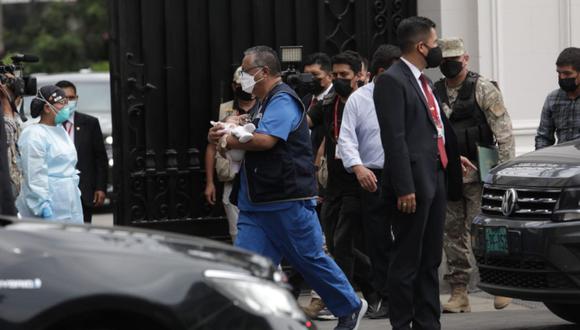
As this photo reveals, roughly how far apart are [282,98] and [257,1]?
3.48 metres

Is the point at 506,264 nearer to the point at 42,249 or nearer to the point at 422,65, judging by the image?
the point at 422,65

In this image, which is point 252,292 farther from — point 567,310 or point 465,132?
point 465,132

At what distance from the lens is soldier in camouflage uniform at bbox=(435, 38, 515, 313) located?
10.9 meters

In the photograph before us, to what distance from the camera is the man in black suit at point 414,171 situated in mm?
8688

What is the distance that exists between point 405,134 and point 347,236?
91.0 inches

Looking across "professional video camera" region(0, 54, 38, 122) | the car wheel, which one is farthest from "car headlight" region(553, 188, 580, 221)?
"professional video camera" region(0, 54, 38, 122)

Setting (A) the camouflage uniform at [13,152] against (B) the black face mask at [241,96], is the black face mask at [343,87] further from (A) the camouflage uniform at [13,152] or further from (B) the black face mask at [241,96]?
(A) the camouflage uniform at [13,152]

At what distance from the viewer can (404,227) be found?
28.8 feet

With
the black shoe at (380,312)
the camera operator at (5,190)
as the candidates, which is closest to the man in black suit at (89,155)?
the black shoe at (380,312)

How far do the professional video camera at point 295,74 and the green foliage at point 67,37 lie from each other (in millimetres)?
27583

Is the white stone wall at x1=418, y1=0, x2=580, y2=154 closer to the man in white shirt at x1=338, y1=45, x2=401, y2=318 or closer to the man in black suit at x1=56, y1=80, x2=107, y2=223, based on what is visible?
the man in white shirt at x1=338, y1=45, x2=401, y2=318

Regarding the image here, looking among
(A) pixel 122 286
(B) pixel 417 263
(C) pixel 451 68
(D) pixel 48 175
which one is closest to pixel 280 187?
(B) pixel 417 263

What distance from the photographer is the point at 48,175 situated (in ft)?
34.7

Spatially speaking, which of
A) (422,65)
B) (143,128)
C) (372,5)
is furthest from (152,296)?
(372,5)
